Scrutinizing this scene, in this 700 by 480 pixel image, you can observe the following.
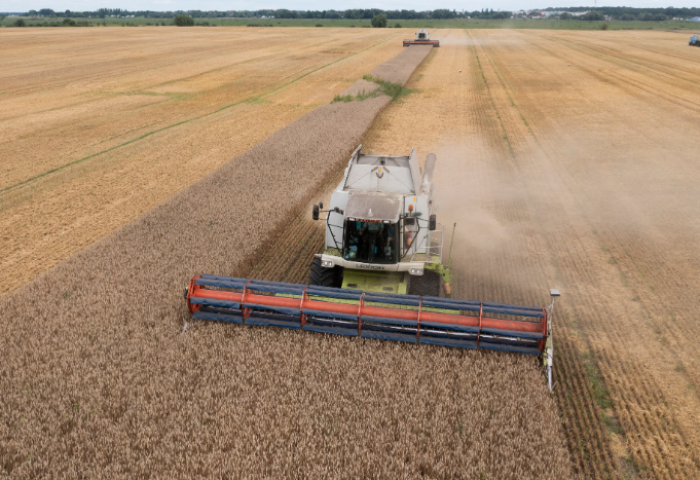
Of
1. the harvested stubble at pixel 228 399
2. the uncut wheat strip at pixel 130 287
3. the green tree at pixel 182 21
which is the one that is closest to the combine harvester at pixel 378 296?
the harvested stubble at pixel 228 399

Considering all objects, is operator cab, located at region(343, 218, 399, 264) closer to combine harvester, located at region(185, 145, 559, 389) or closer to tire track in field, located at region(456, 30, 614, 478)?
combine harvester, located at region(185, 145, 559, 389)

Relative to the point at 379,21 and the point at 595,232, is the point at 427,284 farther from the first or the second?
the point at 379,21

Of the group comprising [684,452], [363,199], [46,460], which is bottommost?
[684,452]

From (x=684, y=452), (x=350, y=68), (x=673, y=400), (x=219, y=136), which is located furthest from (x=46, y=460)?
(x=350, y=68)

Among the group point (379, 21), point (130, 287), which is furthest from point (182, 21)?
point (130, 287)

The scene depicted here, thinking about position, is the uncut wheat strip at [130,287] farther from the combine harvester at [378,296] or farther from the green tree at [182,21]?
the green tree at [182,21]

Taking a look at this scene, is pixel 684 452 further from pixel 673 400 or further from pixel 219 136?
pixel 219 136
